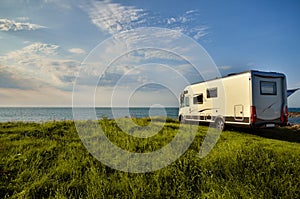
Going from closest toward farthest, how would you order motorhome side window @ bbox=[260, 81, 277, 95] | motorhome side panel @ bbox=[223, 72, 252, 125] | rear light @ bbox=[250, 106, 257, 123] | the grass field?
1. the grass field
2. rear light @ bbox=[250, 106, 257, 123]
3. motorhome side panel @ bbox=[223, 72, 252, 125]
4. motorhome side window @ bbox=[260, 81, 277, 95]

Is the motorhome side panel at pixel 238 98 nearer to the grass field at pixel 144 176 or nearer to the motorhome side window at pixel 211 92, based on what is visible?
the motorhome side window at pixel 211 92

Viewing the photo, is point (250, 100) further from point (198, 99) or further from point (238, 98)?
point (198, 99)

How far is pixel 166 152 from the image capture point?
729cm

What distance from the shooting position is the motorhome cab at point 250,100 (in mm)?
11922

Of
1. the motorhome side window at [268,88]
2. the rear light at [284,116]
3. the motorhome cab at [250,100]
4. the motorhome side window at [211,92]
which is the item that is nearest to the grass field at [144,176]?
the motorhome cab at [250,100]

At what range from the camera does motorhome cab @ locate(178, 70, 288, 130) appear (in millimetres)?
11922

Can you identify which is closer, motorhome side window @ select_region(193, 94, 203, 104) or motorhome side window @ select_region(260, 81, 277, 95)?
motorhome side window @ select_region(260, 81, 277, 95)

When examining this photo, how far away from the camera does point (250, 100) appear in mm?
11852

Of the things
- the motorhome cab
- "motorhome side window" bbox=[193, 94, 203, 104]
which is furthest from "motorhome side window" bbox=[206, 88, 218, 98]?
"motorhome side window" bbox=[193, 94, 203, 104]

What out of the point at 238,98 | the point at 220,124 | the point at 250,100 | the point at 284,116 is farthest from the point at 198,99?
the point at 284,116

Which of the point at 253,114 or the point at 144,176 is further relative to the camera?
the point at 253,114

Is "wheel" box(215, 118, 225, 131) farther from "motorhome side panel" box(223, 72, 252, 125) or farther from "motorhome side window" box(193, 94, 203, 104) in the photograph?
"motorhome side window" box(193, 94, 203, 104)

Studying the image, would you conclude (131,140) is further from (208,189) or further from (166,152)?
(208,189)

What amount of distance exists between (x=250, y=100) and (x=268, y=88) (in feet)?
4.56
